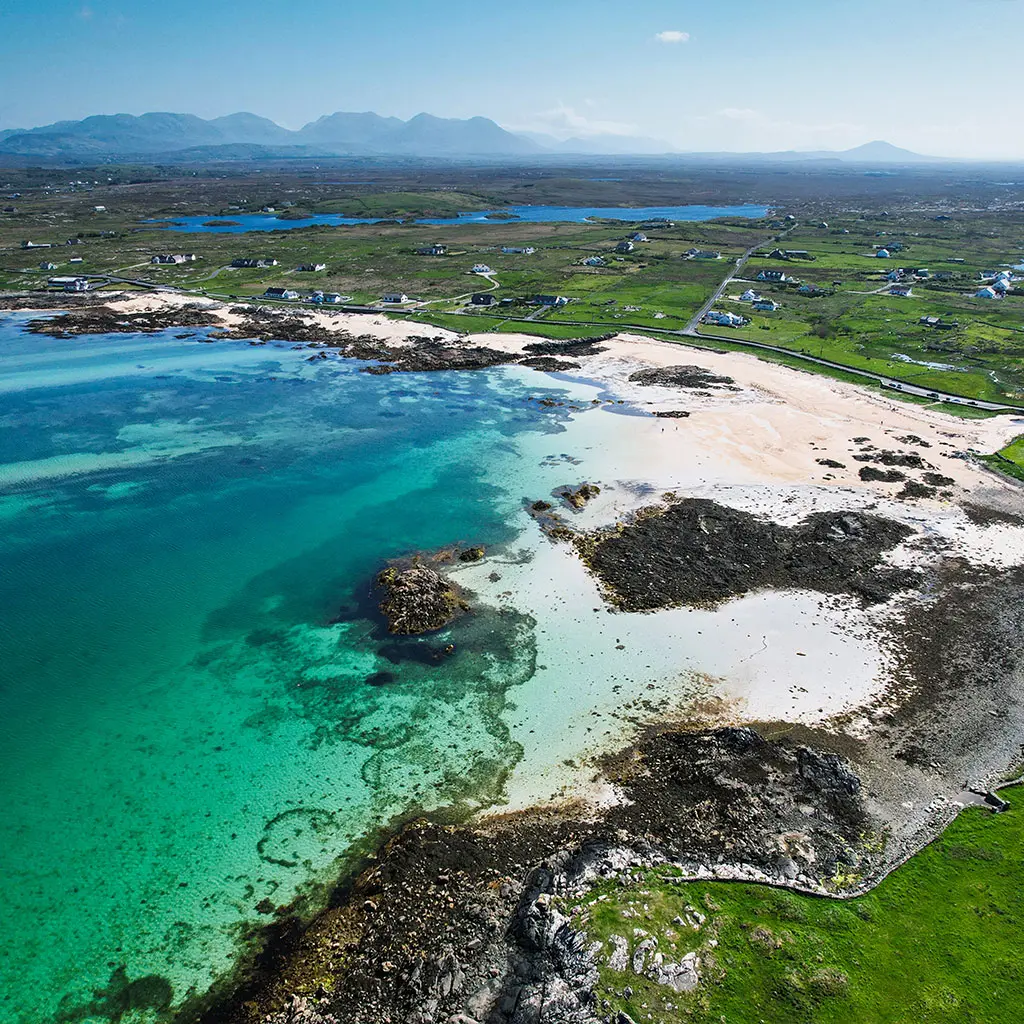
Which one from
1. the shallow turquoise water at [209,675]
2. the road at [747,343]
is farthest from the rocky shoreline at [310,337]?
the shallow turquoise water at [209,675]

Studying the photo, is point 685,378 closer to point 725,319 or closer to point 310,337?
point 725,319

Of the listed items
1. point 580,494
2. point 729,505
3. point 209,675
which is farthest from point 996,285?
point 209,675

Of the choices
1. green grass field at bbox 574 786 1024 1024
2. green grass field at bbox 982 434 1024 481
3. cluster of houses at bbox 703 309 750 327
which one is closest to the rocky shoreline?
cluster of houses at bbox 703 309 750 327

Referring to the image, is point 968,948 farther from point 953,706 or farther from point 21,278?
point 21,278

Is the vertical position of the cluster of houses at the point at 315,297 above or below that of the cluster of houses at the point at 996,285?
below

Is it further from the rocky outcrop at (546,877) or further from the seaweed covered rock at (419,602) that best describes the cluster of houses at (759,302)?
the rocky outcrop at (546,877)
